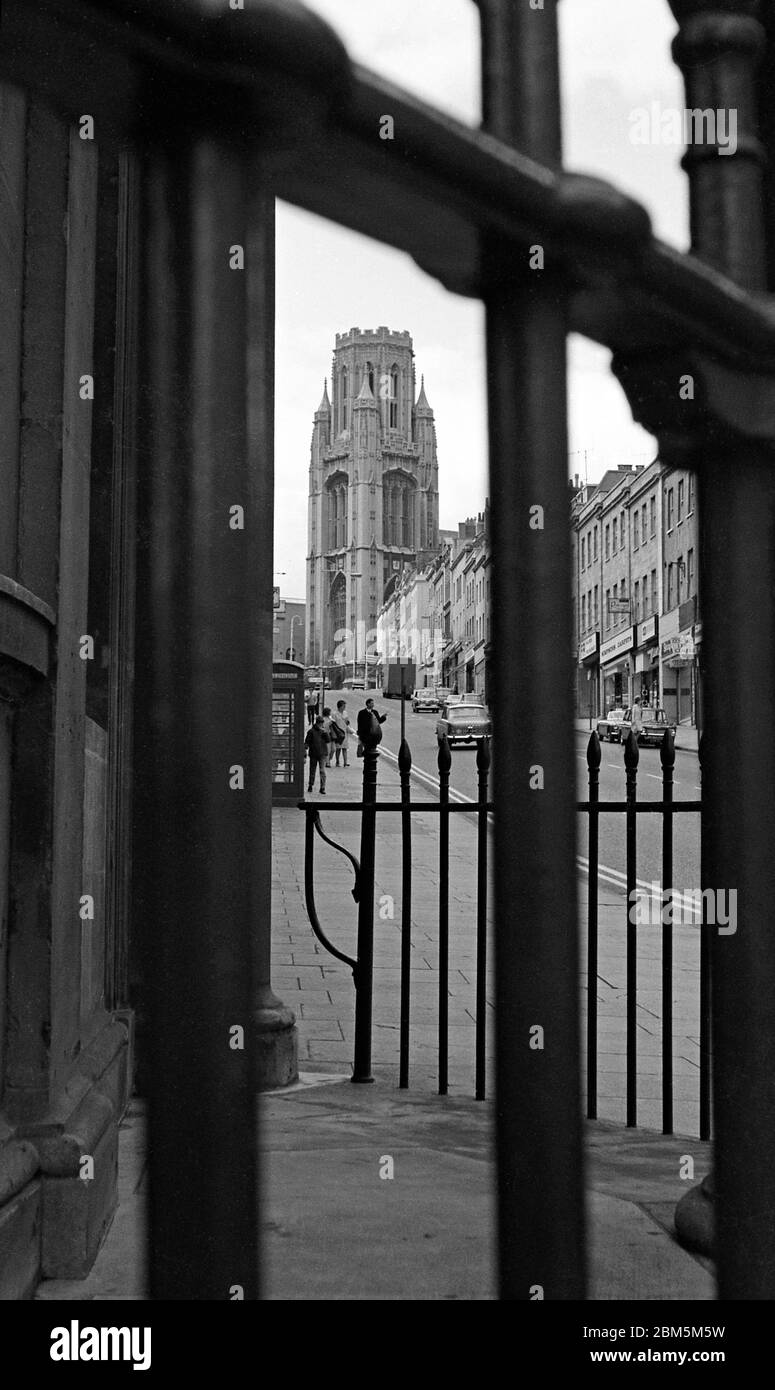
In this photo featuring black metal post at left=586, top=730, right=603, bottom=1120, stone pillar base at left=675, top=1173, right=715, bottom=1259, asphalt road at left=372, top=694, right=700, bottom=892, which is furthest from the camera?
asphalt road at left=372, top=694, right=700, bottom=892

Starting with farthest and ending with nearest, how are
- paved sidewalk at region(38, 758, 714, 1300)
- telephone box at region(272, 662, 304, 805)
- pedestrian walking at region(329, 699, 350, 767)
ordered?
pedestrian walking at region(329, 699, 350, 767) < telephone box at region(272, 662, 304, 805) < paved sidewalk at region(38, 758, 714, 1300)

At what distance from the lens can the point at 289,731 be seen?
67.3ft

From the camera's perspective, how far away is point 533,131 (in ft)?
1.76

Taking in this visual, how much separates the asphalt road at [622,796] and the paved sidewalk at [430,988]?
439mm

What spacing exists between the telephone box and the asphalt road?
2650mm

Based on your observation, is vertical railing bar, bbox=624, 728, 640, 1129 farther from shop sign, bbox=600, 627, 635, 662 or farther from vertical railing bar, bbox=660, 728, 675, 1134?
shop sign, bbox=600, 627, 635, 662

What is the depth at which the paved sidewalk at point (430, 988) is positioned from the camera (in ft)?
15.9

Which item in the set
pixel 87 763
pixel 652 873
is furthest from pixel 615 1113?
pixel 652 873

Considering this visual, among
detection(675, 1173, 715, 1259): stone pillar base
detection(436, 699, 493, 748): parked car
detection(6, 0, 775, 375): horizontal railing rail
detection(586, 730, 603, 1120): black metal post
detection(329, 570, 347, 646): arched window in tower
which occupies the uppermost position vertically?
detection(329, 570, 347, 646): arched window in tower

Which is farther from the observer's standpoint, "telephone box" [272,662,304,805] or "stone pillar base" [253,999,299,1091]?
"telephone box" [272,662,304,805]

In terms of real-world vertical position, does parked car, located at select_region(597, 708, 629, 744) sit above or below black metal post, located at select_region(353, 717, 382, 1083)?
above

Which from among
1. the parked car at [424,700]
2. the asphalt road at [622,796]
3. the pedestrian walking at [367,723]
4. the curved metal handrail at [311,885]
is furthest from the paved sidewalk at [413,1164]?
the parked car at [424,700]

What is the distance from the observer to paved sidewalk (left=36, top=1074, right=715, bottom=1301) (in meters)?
2.23

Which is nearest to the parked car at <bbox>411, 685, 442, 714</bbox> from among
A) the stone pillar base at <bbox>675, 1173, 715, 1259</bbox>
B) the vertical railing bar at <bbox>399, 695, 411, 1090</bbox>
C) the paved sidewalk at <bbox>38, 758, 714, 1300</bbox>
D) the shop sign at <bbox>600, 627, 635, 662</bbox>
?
the shop sign at <bbox>600, 627, 635, 662</bbox>
